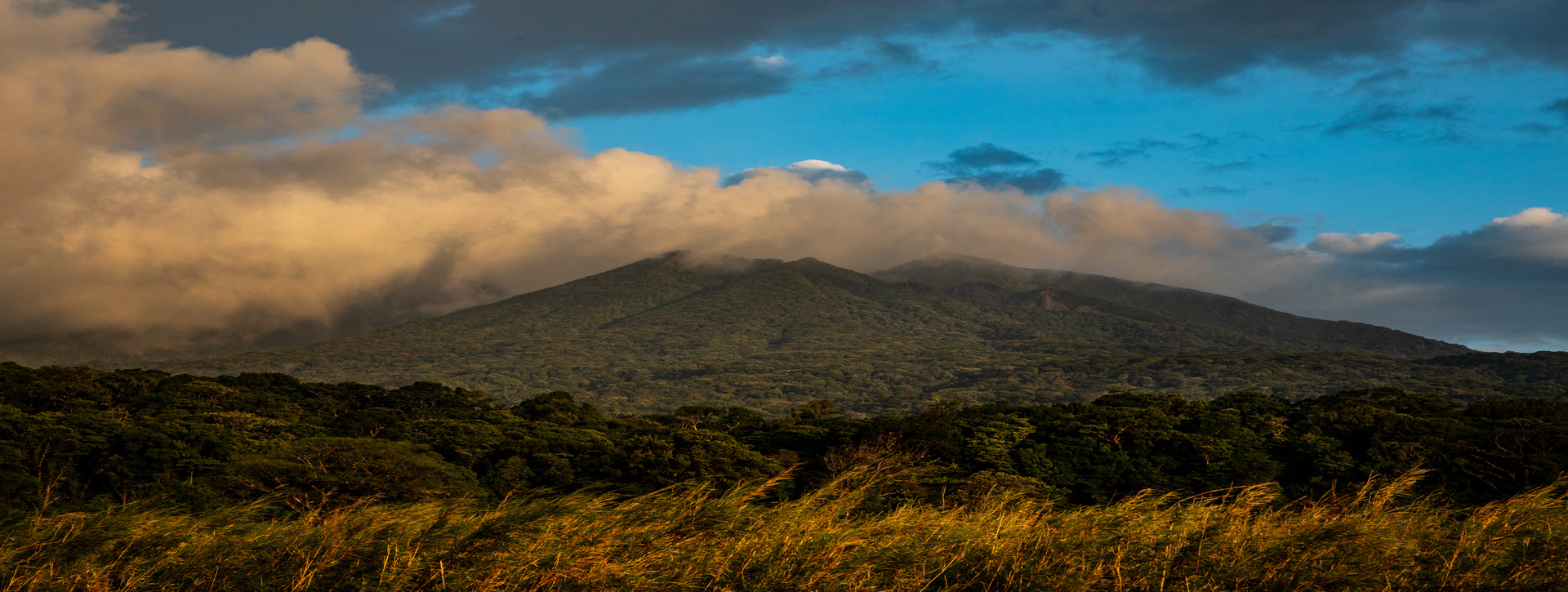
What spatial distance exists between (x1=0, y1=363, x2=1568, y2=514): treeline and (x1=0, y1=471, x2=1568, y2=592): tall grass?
806 inches

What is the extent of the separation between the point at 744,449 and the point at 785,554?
3567 cm

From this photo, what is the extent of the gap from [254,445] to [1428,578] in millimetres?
45195

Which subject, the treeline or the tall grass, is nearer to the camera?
the tall grass

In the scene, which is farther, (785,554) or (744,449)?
(744,449)

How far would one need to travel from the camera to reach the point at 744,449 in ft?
145

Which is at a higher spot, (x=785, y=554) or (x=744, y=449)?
(x=785, y=554)

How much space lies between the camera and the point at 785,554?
29.3 feet

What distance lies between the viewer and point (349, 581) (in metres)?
8.56

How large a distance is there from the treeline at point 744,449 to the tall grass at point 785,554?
20.5 meters

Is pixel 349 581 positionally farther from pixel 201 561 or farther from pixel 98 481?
pixel 98 481

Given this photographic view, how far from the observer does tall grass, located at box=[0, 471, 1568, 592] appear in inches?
338

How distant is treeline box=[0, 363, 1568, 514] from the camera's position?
1464 inches

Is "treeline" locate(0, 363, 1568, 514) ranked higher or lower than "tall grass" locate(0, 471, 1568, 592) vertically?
lower

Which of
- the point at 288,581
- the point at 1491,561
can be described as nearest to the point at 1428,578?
the point at 1491,561
